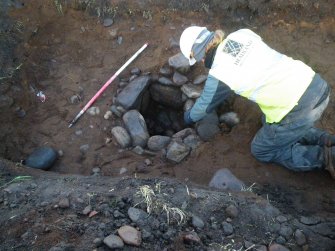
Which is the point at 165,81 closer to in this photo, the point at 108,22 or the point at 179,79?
the point at 179,79

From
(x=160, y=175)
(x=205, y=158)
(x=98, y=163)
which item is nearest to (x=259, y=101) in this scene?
(x=205, y=158)

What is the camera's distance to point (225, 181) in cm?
383

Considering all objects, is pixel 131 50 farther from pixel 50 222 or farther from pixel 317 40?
pixel 50 222

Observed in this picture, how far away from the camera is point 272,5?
490 centimetres

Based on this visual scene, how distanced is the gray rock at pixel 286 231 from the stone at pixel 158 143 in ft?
5.48

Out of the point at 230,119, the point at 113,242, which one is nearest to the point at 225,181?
the point at 230,119

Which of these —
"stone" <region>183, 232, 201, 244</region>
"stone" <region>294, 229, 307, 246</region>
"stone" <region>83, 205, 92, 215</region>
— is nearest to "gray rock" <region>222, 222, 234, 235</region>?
"stone" <region>183, 232, 201, 244</region>

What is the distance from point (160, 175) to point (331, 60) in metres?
2.40

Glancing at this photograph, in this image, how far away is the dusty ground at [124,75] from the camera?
159 inches

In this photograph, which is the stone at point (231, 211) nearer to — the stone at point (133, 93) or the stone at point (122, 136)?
the stone at point (122, 136)

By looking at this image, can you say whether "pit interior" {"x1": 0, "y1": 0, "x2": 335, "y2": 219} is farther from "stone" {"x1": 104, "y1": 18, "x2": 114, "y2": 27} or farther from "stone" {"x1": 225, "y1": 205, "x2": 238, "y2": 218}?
"stone" {"x1": 225, "y1": 205, "x2": 238, "y2": 218}

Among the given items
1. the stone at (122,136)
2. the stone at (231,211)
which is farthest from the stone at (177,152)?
the stone at (231,211)

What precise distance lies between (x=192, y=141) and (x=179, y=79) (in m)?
0.82

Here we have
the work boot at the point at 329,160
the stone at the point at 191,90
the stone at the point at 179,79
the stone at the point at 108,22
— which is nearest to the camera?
the work boot at the point at 329,160
